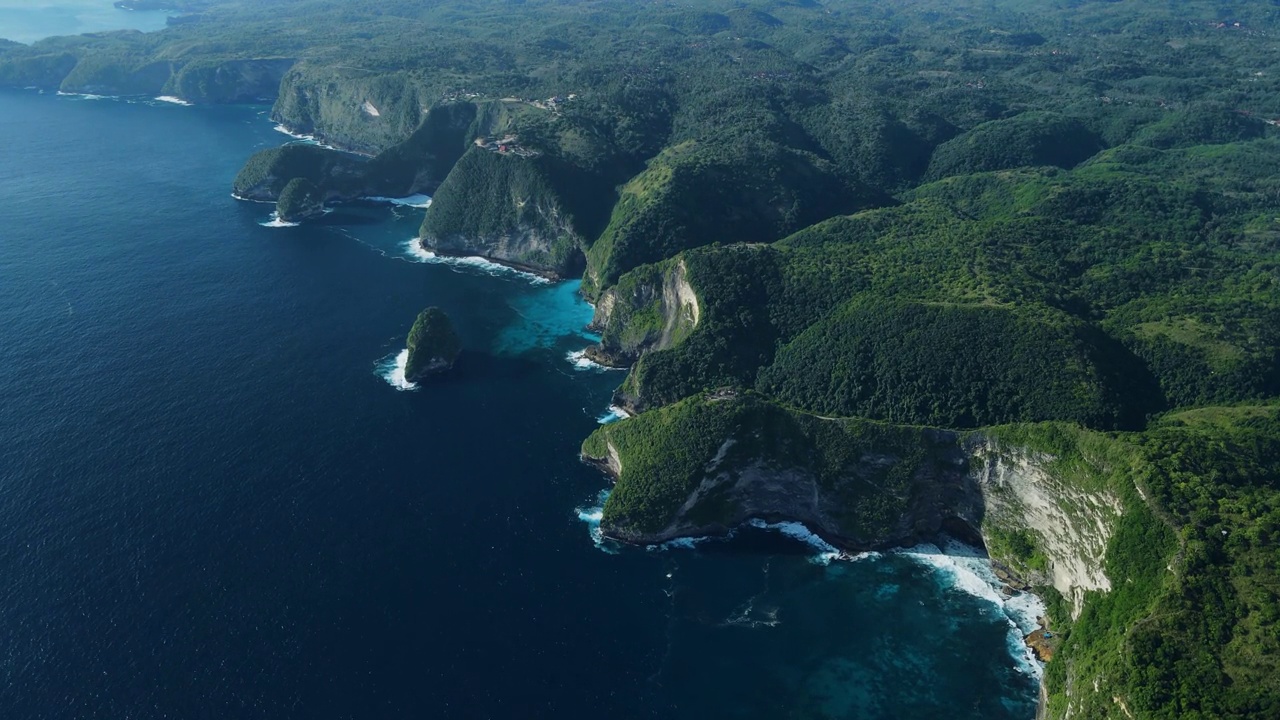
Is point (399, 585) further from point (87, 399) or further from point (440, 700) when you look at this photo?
point (87, 399)

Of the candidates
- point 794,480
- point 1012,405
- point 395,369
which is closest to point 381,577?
point 395,369

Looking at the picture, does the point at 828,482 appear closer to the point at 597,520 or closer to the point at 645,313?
the point at 597,520

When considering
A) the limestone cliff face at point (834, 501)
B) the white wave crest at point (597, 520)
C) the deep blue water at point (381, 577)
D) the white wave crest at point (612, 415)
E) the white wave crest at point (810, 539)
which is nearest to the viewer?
the deep blue water at point (381, 577)

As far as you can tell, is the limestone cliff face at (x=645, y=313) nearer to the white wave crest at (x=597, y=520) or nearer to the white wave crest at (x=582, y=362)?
the white wave crest at (x=582, y=362)

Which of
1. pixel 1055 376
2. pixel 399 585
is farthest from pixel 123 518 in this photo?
pixel 1055 376

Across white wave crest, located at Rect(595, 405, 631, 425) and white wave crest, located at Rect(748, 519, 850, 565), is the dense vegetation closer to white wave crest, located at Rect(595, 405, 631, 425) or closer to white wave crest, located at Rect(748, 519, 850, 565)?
white wave crest, located at Rect(748, 519, 850, 565)

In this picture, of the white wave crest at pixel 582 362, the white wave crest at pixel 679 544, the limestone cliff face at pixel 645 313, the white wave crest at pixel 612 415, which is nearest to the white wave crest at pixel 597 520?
the white wave crest at pixel 679 544
